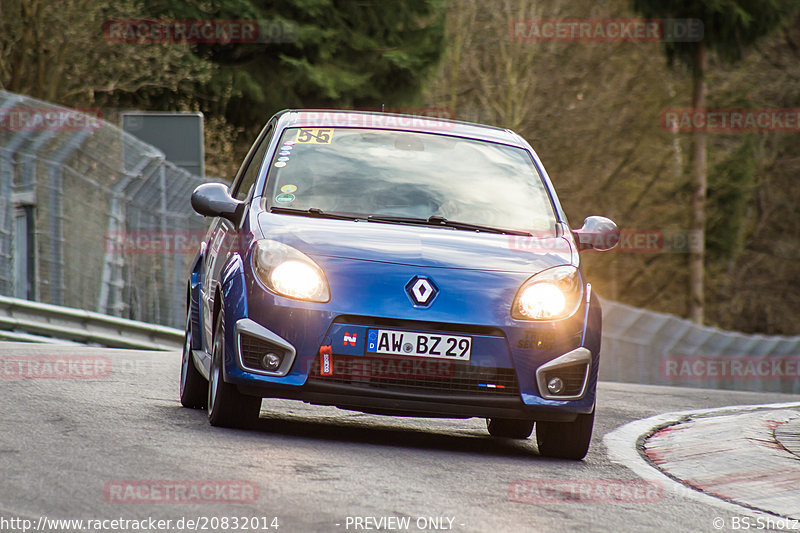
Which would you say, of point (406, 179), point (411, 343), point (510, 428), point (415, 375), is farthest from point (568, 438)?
point (406, 179)

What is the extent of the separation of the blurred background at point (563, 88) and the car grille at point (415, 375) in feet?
62.9

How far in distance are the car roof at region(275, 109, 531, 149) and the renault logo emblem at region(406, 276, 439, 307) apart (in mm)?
1581

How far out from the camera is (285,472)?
6199 mm

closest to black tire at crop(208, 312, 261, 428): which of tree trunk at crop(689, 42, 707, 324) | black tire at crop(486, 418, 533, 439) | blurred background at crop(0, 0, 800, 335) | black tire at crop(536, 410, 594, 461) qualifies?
black tire at crop(536, 410, 594, 461)

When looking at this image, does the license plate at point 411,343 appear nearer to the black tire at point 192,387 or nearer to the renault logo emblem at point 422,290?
the renault logo emblem at point 422,290

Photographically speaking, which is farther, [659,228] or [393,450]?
[659,228]

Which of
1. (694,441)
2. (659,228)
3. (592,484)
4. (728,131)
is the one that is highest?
(592,484)

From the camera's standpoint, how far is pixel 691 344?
20.9 meters

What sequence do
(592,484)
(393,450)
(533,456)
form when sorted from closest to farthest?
1. (592,484)
2. (393,450)
3. (533,456)

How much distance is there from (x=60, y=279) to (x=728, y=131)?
21166mm

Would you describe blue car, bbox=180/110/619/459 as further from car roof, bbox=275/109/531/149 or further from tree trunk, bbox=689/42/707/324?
tree trunk, bbox=689/42/707/324

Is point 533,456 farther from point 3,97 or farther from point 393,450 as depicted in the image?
point 3,97

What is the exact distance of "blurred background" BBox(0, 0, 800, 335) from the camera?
2780 centimetres

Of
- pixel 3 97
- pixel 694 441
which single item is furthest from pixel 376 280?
pixel 3 97
